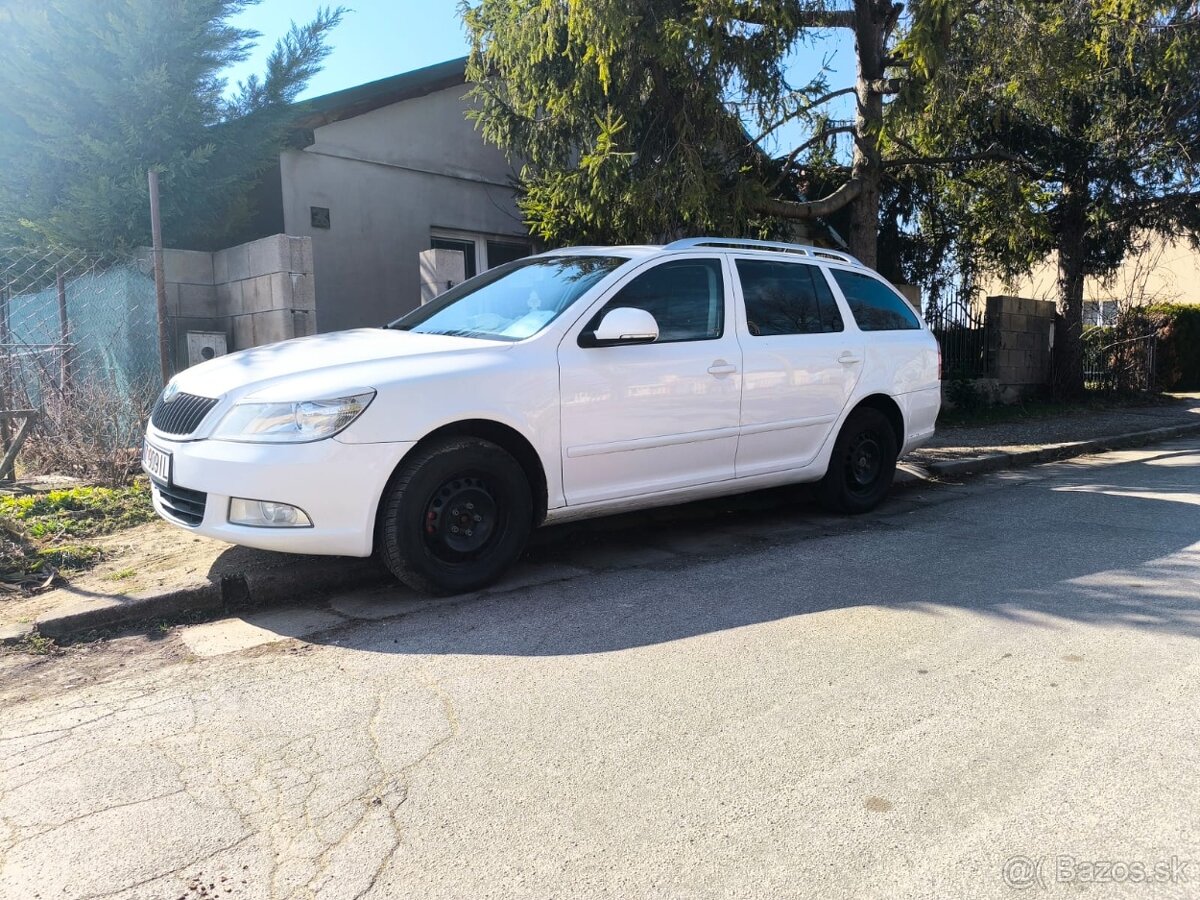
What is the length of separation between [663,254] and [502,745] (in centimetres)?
338

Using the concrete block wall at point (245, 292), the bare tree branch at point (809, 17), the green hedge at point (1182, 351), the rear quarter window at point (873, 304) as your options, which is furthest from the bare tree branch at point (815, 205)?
the green hedge at point (1182, 351)

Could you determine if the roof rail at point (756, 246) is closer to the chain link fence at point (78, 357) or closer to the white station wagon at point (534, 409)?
the white station wagon at point (534, 409)

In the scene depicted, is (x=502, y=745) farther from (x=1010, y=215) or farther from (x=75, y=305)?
(x=1010, y=215)

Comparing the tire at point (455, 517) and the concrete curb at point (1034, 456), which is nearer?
the tire at point (455, 517)

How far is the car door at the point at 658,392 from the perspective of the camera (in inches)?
196

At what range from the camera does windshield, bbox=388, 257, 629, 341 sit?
16.9 feet

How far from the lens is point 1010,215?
11.2m

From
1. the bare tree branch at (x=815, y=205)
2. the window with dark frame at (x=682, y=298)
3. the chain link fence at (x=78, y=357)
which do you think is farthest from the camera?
the bare tree branch at (x=815, y=205)

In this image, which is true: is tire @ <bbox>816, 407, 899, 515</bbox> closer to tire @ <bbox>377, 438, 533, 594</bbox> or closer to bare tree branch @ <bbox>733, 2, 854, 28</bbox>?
tire @ <bbox>377, 438, 533, 594</bbox>

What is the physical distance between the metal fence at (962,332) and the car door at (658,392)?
30.5 ft

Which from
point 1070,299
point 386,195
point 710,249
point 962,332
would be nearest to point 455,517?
point 710,249

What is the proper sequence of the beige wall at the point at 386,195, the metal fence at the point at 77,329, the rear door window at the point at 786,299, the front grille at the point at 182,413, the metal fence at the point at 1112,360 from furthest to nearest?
the metal fence at the point at 1112,360 < the beige wall at the point at 386,195 < the metal fence at the point at 77,329 < the rear door window at the point at 786,299 < the front grille at the point at 182,413

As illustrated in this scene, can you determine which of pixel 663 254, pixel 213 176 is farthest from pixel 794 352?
pixel 213 176

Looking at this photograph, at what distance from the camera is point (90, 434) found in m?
6.93
